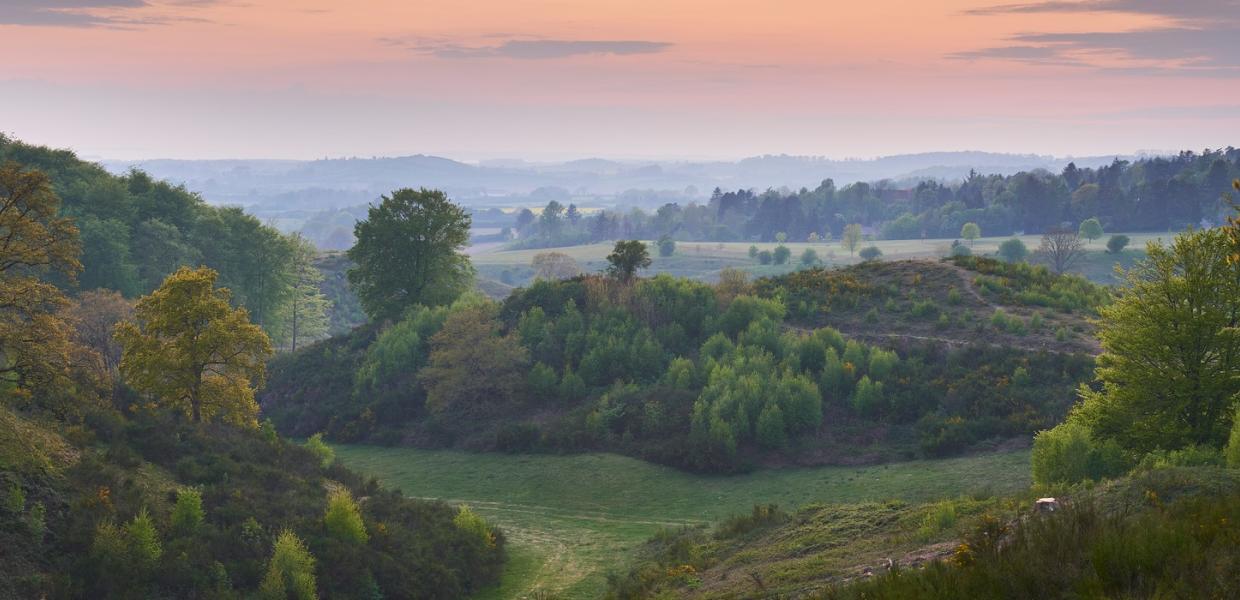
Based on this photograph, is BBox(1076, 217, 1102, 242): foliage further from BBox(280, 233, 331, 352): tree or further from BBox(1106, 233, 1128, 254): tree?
BBox(280, 233, 331, 352): tree

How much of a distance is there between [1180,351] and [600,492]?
21161 millimetres

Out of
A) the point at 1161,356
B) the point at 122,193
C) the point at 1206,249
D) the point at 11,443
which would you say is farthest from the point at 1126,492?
the point at 122,193

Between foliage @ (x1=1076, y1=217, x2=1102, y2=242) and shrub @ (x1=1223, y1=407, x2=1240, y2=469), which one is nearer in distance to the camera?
shrub @ (x1=1223, y1=407, x2=1240, y2=469)

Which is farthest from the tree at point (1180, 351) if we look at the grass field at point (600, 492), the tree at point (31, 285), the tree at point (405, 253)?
the tree at point (405, 253)

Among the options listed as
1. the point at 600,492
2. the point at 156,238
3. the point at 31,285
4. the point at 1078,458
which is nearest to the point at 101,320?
the point at 31,285

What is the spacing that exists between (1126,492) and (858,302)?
36.9m

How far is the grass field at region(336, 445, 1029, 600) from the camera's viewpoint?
2780cm

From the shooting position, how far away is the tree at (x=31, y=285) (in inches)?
975

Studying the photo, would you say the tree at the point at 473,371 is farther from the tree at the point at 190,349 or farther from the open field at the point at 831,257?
the open field at the point at 831,257

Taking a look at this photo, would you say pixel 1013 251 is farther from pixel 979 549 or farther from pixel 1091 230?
pixel 979 549

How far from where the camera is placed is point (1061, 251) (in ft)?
433

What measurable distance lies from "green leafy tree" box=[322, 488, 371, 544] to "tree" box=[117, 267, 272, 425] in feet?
25.0

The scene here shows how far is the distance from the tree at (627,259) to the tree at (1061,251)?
314ft

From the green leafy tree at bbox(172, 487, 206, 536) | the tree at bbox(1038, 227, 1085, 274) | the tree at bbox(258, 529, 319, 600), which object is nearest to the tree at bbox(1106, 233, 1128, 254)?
the tree at bbox(1038, 227, 1085, 274)
